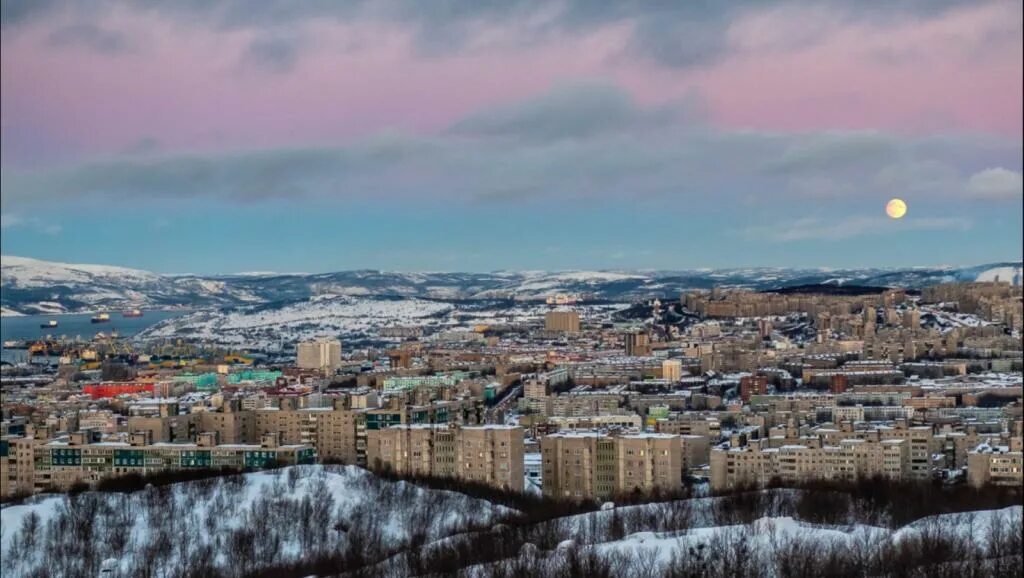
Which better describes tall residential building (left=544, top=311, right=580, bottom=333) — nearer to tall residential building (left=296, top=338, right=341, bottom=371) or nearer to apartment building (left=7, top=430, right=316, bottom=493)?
tall residential building (left=296, top=338, right=341, bottom=371)

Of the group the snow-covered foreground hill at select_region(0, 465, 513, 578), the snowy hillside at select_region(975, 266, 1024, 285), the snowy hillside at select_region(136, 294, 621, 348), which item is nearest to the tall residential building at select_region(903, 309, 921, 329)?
the snowy hillside at select_region(975, 266, 1024, 285)

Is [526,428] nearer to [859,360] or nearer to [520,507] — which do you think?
[520,507]

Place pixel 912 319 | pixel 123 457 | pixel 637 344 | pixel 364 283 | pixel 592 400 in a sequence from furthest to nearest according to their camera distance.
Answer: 1. pixel 912 319
2. pixel 637 344
3. pixel 364 283
4. pixel 592 400
5. pixel 123 457

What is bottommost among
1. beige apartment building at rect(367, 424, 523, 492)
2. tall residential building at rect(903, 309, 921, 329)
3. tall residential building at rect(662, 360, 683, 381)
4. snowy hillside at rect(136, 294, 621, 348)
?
beige apartment building at rect(367, 424, 523, 492)

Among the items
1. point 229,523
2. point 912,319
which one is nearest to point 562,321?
point 912,319

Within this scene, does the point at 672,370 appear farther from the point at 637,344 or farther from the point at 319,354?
the point at 319,354

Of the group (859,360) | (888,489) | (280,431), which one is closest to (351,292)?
(280,431)
